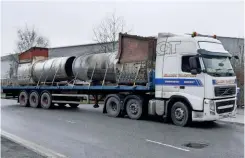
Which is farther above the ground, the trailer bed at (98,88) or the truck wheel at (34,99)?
the trailer bed at (98,88)

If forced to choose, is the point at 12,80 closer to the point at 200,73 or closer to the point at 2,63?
the point at 200,73

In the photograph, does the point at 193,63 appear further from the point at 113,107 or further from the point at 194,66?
the point at 113,107

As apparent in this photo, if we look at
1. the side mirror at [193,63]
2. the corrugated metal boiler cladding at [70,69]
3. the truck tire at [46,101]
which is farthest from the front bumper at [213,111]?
the truck tire at [46,101]

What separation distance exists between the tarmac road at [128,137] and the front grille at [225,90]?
1236 mm

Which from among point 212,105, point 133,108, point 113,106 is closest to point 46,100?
point 113,106

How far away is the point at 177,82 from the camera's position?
1173cm

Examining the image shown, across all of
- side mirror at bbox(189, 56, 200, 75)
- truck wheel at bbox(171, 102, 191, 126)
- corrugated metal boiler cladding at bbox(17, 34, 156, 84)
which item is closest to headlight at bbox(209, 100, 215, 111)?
truck wheel at bbox(171, 102, 191, 126)

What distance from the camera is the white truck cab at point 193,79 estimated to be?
10992 millimetres

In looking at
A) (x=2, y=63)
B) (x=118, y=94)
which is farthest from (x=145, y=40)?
(x=2, y=63)

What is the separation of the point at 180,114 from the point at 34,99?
36.7ft

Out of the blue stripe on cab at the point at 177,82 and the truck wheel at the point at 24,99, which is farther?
the truck wheel at the point at 24,99

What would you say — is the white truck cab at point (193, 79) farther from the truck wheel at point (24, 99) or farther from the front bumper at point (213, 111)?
the truck wheel at point (24, 99)

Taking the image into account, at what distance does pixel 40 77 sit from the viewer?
63.2 feet

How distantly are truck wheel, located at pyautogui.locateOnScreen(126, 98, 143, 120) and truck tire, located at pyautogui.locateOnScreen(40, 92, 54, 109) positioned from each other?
21.4 feet
